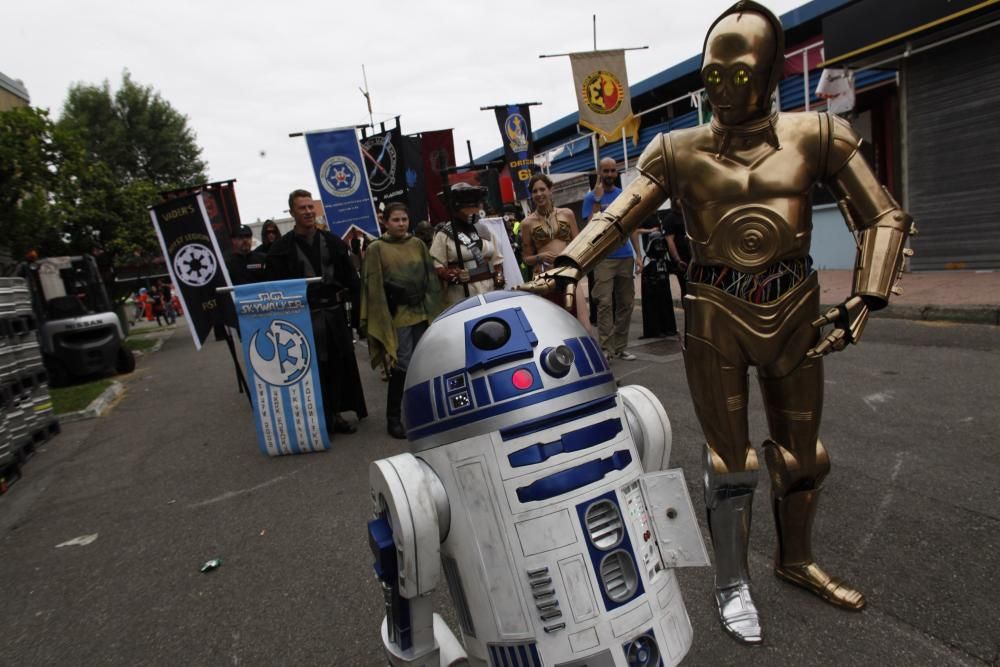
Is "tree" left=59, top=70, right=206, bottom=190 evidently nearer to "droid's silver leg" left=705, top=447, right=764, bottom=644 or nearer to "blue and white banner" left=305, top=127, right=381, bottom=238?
"blue and white banner" left=305, top=127, right=381, bottom=238

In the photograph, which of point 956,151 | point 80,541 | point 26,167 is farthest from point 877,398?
point 26,167

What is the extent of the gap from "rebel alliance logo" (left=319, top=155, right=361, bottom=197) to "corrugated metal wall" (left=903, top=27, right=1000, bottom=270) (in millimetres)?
8477

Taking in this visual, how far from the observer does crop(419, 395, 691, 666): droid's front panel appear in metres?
1.38

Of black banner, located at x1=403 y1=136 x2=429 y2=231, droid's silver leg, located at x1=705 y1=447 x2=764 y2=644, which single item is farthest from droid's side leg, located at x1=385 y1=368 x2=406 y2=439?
black banner, located at x1=403 y1=136 x2=429 y2=231

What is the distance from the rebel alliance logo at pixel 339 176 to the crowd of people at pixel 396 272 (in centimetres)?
263

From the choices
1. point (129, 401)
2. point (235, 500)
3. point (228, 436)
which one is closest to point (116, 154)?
point (129, 401)

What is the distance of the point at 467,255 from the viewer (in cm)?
470

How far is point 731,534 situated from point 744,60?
5.20 ft

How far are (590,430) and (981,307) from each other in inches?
270

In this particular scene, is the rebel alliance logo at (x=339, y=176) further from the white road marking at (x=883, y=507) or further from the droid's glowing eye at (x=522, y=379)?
the droid's glowing eye at (x=522, y=379)

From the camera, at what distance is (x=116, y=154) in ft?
94.7

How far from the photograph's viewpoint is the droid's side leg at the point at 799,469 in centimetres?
205

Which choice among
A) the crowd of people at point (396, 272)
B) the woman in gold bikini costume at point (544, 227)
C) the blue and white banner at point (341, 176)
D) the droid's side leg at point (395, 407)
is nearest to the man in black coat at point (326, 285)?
the crowd of people at point (396, 272)

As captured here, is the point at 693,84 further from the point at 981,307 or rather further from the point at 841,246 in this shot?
the point at 981,307
